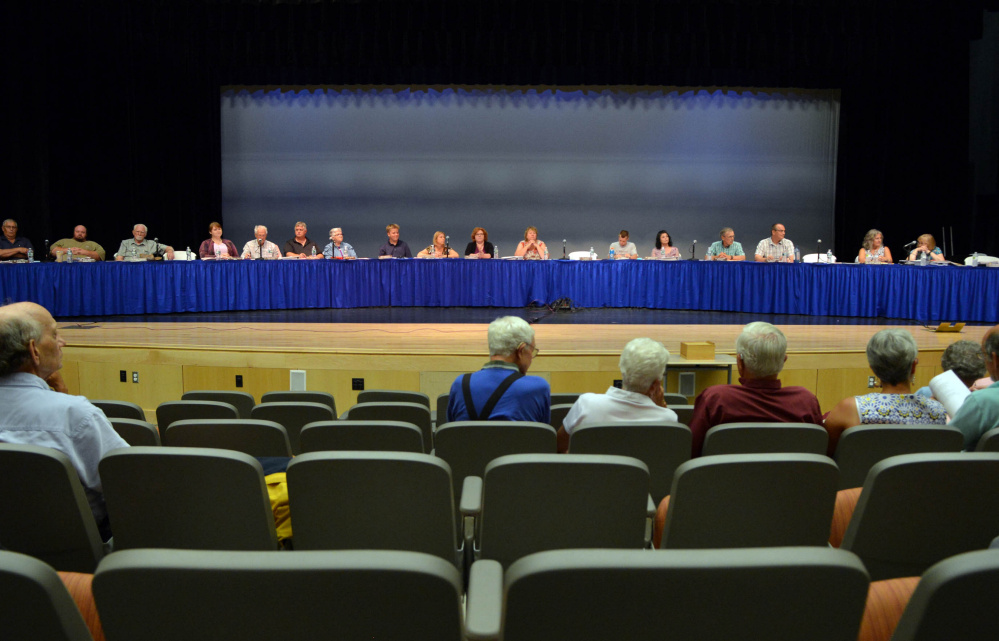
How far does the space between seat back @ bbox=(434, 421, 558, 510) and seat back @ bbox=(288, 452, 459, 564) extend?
0.59m

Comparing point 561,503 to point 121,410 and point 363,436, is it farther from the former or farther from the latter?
point 121,410

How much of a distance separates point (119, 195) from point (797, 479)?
10.3 m

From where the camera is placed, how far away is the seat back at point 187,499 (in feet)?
4.69

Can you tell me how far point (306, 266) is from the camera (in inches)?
351

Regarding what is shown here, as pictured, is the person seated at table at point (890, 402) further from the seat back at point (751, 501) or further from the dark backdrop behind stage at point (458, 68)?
the dark backdrop behind stage at point (458, 68)

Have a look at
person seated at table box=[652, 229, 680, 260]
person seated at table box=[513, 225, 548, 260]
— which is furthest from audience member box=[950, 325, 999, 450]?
person seated at table box=[652, 229, 680, 260]

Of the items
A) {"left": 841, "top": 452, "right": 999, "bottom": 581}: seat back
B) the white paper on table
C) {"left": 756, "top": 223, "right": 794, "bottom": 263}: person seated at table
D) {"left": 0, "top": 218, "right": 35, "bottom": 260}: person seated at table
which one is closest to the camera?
{"left": 841, "top": 452, "right": 999, "bottom": 581}: seat back

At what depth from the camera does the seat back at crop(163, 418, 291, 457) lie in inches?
87.6

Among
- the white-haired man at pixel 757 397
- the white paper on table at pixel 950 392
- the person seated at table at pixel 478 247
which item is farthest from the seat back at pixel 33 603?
the person seated at table at pixel 478 247

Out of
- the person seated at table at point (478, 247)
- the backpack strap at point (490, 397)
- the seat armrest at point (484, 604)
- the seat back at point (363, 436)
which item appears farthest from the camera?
the person seated at table at point (478, 247)

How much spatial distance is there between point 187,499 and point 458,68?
962cm

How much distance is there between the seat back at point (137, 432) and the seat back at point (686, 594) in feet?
5.74

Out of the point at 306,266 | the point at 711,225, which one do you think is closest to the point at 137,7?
the point at 306,266

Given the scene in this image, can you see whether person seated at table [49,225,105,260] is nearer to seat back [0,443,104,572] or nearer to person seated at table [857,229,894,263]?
seat back [0,443,104,572]
